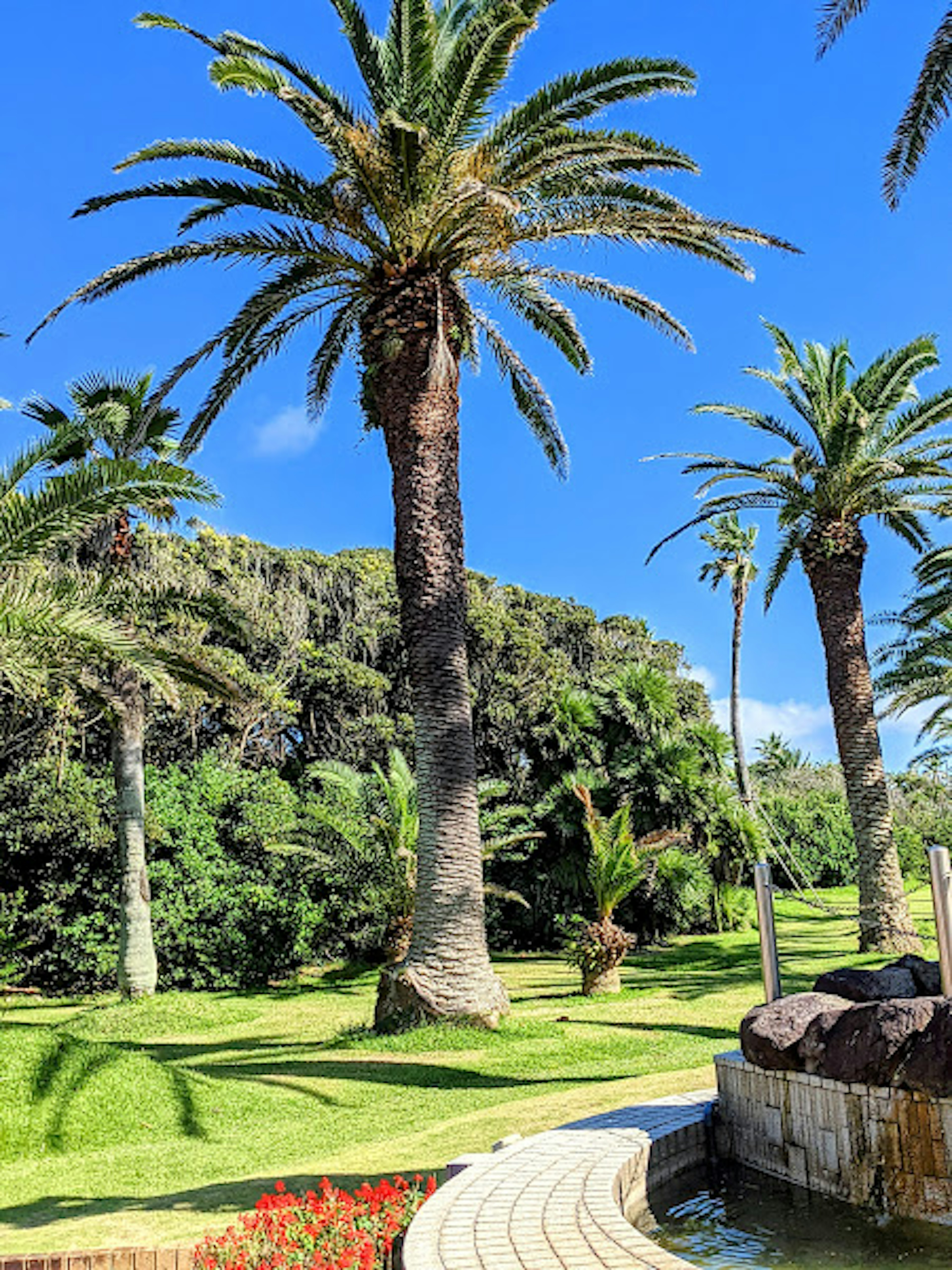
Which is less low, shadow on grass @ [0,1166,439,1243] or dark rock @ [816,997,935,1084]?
dark rock @ [816,997,935,1084]

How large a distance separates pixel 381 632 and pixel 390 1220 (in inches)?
1143

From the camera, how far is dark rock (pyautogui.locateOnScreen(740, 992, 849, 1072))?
21.1 ft

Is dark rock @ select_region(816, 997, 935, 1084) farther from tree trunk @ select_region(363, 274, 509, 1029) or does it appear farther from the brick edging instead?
tree trunk @ select_region(363, 274, 509, 1029)

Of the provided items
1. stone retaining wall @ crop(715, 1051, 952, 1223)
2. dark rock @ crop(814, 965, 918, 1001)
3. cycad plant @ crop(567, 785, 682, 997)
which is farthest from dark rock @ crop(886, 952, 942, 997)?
cycad plant @ crop(567, 785, 682, 997)

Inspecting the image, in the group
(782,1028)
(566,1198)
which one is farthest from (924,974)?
(566,1198)

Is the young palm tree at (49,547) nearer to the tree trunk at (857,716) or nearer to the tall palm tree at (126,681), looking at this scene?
the tall palm tree at (126,681)

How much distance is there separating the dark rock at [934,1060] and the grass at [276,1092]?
3.55 metres

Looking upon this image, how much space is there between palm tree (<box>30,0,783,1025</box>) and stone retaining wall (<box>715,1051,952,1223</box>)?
736 centimetres

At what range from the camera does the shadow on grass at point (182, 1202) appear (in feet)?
24.8

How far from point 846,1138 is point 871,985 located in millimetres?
1647

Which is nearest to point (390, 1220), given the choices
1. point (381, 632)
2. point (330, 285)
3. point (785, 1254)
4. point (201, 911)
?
point (785, 1254)

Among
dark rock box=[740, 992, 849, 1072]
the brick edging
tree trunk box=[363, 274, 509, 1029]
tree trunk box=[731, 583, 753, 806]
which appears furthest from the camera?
tree trunk box=[731, 583, 753, 806]

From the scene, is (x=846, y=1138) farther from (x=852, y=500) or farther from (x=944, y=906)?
(x=852, y=500)

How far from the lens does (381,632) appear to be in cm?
3450
